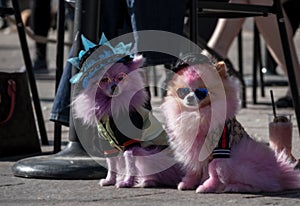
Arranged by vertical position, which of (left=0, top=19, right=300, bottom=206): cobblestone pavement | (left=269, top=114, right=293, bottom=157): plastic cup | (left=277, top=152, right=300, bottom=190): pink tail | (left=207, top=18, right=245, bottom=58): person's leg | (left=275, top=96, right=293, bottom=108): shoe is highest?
(left=207, top=18, right=245, bottom=58): person's leg

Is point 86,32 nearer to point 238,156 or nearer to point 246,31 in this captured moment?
point 238,156

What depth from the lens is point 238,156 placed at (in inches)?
146

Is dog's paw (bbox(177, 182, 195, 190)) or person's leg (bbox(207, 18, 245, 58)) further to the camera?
person's leg (bbox(207, 18, 245, 58))

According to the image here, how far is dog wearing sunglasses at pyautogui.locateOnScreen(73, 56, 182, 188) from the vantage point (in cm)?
382

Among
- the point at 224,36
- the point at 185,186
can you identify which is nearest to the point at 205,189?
the point at 185,186

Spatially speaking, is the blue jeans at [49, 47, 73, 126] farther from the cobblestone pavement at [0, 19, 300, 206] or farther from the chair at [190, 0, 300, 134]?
the chair at [190, 0, 300, 134]

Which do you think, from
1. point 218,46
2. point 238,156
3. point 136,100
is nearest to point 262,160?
point 238,156

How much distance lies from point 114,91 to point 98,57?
16cm

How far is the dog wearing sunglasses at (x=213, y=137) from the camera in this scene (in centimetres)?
367

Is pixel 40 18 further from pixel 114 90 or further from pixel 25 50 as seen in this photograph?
pixel 114 90

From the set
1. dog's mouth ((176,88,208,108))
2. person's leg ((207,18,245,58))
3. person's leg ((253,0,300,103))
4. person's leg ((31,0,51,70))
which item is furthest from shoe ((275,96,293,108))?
person's leg ((31,0,51,70))

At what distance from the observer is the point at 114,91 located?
3.82 metres

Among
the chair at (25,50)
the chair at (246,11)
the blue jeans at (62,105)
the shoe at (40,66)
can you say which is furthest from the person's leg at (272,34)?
the shoe at (40,66)

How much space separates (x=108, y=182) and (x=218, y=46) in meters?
2.70
